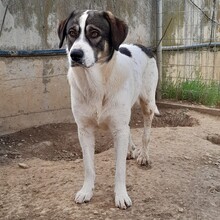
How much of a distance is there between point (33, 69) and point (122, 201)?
255 centimetres

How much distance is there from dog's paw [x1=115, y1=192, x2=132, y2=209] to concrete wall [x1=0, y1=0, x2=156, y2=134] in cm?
228

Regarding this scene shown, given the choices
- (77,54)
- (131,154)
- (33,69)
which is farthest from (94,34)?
(33,69)

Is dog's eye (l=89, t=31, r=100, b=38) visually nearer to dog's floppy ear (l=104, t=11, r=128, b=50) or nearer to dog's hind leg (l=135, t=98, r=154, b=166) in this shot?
dog's floppy ear (l=104, t=11, r=128, b=50)

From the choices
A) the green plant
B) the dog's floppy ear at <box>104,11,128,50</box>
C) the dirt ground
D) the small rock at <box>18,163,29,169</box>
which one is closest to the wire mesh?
the green plant

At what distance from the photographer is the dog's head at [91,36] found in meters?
2.63

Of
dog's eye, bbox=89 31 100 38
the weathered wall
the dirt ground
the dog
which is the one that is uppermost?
the weathered wall

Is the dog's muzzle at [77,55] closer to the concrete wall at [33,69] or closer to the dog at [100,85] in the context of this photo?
the dog at [100,85]

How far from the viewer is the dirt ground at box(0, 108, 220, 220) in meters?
2.92

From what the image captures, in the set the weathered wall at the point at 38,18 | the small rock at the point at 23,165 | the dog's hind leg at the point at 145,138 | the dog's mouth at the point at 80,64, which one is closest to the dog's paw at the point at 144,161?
the dog's hind leg at the point at 145,138

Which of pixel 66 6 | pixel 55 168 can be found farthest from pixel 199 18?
pixel 55 168

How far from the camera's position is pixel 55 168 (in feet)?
12.3

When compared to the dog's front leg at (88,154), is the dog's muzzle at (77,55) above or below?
above

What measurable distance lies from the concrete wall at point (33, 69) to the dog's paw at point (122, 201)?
7.47 feet

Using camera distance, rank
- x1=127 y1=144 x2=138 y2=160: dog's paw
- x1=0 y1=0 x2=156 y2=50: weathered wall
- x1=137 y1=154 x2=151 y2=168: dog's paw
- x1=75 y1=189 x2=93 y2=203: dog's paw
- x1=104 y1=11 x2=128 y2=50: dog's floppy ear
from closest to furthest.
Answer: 1. x1=104 y1=11 x2=128 y2=50: dog's floppy ear
2. x1=75 y1=189 x2=93 y2=203: dog's paw
3. x1=137 y1=154 x2=151 y2=168: dog's paw
4. x1=127 y1=144 x2=138 y2=160: dog's paw
5. x1=0 y1=0 x2=156 y2=50: weathered wall
